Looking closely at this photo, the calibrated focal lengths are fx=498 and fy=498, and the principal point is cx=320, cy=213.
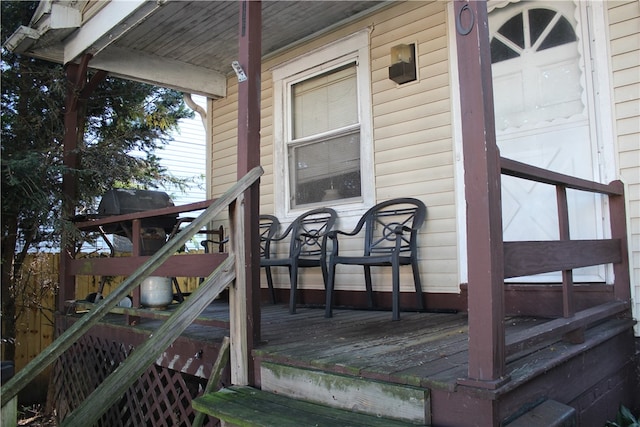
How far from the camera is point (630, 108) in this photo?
297 centimetres

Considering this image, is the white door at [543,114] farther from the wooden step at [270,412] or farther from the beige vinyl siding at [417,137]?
the wooden step at [270,412]

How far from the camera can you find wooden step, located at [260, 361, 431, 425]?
1.73 m

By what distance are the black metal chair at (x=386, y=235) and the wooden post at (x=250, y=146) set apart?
1.06 meters

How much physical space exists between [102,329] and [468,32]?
316 cm

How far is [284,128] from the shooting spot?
4.87 metres

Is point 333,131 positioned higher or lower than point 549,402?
higher

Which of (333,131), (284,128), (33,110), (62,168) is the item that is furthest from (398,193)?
(33,110)

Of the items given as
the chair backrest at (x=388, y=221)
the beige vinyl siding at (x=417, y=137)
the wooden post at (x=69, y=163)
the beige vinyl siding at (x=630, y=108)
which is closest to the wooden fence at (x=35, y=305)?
the wooden post at (x=69, y=163)

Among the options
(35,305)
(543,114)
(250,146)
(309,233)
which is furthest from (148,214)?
(35,305)

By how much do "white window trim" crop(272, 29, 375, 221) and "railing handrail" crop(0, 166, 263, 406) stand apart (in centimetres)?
182

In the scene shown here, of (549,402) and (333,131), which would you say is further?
(333,131)

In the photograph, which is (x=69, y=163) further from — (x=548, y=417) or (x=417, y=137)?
(x=548, y=417)

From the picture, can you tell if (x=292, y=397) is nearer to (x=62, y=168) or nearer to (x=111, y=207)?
(x=111, y=207)

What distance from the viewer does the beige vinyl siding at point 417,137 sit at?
3697 mm
